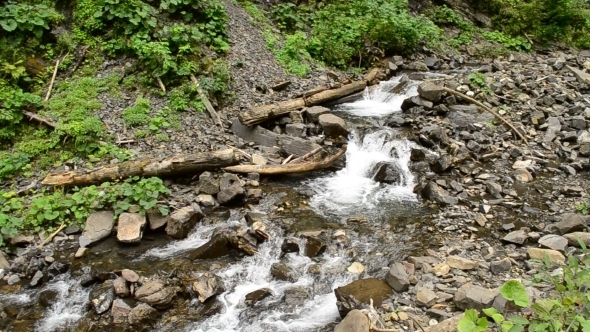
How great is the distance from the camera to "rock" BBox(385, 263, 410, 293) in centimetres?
520

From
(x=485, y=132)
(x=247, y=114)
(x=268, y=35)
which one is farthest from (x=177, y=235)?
(x=268, y=35)

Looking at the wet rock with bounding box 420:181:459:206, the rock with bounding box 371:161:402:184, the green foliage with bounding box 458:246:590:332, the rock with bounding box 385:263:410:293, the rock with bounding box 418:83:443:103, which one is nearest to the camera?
the green foliage with bounding box 458:246:590:332

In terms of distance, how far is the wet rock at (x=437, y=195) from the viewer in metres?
7.35

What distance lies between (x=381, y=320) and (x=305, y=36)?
10475 millimetres

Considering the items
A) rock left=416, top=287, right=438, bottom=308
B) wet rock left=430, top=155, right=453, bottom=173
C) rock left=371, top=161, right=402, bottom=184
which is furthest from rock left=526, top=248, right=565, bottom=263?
rock left=371, top=161, right=402, bottom=184

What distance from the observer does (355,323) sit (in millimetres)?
4422

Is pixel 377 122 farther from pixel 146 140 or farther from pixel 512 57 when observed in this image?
pixel 512 57

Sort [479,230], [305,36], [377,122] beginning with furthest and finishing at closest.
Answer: [305,36]
[377,122]
[479,230]

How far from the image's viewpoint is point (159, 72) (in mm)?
9234

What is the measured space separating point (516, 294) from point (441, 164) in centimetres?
516

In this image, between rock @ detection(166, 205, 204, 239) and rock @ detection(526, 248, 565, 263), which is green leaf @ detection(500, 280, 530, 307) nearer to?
rock @ detection(526, 248, 565, 263)

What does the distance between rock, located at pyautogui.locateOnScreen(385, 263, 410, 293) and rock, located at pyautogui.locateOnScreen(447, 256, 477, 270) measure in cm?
65

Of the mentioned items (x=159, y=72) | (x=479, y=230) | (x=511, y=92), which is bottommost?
(x=479, y=230)

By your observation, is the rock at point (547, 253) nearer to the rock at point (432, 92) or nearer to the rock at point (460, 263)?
the rock at point (460, 263)
